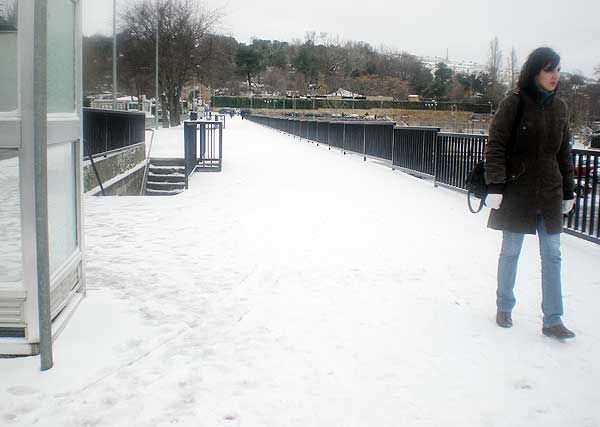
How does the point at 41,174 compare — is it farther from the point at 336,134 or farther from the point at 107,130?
the point at 336,134

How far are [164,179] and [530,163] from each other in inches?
543

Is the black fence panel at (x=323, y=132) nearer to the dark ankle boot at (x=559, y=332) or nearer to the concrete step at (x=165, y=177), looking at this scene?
the concrete step at (x=165, y=177)

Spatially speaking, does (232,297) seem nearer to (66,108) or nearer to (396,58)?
(66,108)

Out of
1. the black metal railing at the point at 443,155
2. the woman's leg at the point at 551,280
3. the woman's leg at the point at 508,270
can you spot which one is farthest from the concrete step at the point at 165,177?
the woman's leg at the point at 551,280

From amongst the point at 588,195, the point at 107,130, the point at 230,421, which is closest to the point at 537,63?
the point at 230,421

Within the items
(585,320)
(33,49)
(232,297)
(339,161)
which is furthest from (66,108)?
(339,161)

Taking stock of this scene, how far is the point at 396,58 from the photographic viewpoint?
173000mm

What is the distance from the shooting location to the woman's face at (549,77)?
4.34 metres

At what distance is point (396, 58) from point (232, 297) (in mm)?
174547

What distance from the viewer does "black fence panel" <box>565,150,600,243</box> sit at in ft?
25.2

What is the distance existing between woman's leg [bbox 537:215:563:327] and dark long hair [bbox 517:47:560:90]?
2.99 feet

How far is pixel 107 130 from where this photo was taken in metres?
15.2

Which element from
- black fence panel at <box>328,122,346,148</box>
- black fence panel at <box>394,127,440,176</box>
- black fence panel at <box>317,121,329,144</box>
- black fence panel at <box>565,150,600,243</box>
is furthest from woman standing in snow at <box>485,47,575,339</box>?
black fence panel at <box>317,121,329,144</box>

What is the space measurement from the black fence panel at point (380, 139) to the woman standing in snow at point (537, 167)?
13.3 meters
